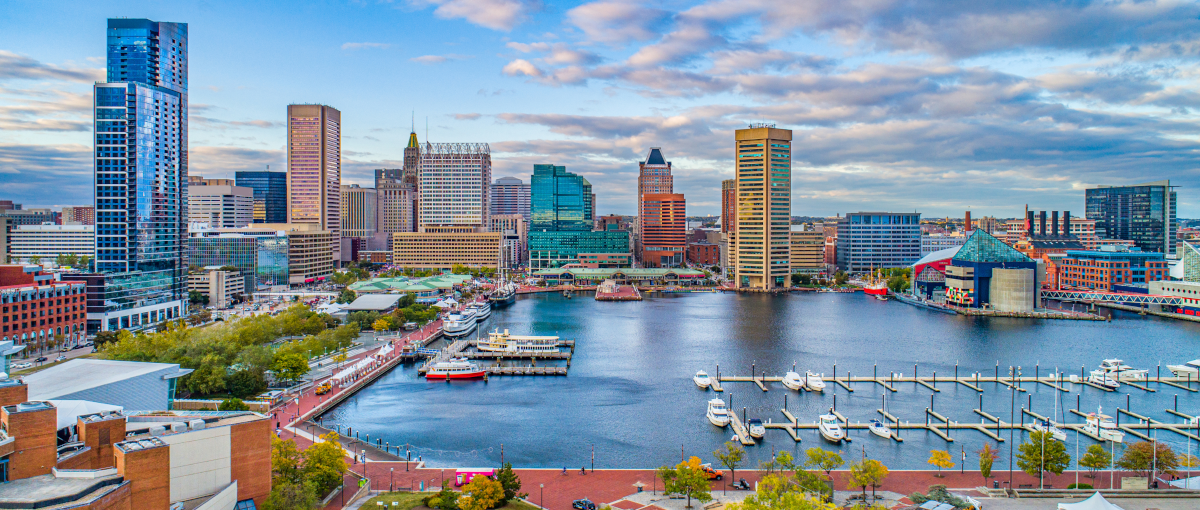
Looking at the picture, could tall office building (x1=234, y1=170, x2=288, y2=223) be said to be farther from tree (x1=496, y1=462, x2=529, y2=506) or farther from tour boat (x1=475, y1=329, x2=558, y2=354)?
tree (x1=496, y1=462, x2=529, y2=506)

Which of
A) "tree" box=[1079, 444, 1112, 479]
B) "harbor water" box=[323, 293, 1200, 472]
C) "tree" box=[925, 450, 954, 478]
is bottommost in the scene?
"harbor water" box=[323, 293, 1200, 472]

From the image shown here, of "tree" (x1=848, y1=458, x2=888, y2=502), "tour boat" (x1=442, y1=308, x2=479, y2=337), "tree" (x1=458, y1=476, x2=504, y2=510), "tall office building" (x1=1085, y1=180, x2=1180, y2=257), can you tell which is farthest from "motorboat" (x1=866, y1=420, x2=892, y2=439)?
"tall office building" (x1=1085, y1=180, x2=1180, y2=257)

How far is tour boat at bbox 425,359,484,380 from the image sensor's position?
41.3 meters

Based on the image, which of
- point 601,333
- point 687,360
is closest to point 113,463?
point 687,360

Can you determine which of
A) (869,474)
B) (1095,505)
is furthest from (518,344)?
(1095,505)

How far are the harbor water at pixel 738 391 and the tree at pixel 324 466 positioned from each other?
5473 mm

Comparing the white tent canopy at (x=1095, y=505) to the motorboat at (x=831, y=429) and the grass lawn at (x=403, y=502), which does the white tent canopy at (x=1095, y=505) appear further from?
the grass lawn at (x=403, y=502)

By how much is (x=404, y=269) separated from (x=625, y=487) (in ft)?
302

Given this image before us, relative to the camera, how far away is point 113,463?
15.8 meters

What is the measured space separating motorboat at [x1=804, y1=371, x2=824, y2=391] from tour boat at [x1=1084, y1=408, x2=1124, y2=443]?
1123cm

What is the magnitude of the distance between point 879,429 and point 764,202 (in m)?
73.3

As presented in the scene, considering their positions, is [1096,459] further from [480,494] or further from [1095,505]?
[480,494]

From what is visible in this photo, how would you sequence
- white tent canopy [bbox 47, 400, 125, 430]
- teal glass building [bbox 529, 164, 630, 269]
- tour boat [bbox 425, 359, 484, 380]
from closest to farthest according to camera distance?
white tent canopy [bbox 47, 400, 125, 430] < tour boat [bbox 425, 359, 484, 380] < teal glass building [bbox 529, 164, 630, 269]

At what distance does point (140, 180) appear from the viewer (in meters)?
54.5
